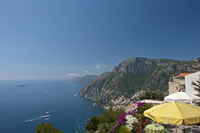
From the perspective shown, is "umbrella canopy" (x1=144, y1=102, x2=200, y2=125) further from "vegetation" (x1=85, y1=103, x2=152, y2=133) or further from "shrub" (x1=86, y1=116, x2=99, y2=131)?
"shrub" (x1=86, y1=116, x2=99, y2=131)

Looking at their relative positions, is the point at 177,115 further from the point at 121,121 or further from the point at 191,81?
the point at 191,81

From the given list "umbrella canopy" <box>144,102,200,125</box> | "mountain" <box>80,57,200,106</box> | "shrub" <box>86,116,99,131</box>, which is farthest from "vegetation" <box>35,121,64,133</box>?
"mountain" <box>80,57,200,106</box>

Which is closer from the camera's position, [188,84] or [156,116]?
[156,116]

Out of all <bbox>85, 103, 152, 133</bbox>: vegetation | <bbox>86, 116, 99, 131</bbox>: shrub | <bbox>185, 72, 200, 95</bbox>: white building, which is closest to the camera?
<bbox>85, 103, 152, 133</bbox>: vegetation

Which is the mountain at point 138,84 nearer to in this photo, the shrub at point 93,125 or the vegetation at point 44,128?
the shrub at point 93,125

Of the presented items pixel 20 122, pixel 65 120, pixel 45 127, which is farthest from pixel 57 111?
pixel 45 127

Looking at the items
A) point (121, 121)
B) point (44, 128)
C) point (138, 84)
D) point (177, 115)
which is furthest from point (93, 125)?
point (138, 84)

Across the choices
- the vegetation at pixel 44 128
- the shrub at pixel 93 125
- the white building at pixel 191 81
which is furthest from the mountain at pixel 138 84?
the vegetation at pixel 44 128

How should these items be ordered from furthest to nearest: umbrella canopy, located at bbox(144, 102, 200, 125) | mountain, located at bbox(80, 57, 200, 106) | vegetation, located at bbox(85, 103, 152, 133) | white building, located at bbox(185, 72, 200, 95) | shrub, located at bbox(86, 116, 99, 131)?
mountain, located at bbox(80, 57, 200, 106)
white building, located at bbox(185, 72, 200, 95)
shrub, located at bbox(86, 116, 99, 131)
vegetation, located at bbox(85, 103, 152, 133)
umbrella canopy, located at bbox(144, 102, 200, 125)

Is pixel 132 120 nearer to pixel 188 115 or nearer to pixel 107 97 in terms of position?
pixel 188 115

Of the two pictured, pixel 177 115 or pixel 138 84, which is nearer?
pixel 177 115

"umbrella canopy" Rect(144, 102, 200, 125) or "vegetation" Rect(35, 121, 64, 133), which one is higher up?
"umbrella canopy" Rect(144, 102, 200, 125)
